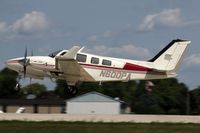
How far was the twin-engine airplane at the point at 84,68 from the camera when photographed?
Answer: 159 feet

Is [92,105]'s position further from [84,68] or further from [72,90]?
[72,90]

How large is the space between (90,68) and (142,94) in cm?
8060

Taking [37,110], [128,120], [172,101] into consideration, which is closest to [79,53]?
[128,120]

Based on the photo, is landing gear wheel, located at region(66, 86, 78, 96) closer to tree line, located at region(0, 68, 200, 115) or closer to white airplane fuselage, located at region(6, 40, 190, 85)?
white airplane fuselage, located at region(6, 40, 190, 85)

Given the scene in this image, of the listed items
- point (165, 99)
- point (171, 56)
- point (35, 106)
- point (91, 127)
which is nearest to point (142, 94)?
point (165, 99)

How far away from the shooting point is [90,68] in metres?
48.8

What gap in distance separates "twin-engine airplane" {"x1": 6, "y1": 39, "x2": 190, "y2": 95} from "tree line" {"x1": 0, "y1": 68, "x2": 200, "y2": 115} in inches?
1705

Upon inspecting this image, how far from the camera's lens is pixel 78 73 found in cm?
4925

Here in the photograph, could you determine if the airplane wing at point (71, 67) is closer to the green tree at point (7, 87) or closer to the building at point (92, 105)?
the building at point (92, 105)

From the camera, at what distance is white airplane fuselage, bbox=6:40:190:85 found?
48.4 m

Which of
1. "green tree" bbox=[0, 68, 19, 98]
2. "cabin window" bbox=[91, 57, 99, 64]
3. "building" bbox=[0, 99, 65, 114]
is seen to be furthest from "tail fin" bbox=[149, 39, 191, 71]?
"green tree" bbox=[0, 68, 19, 98]

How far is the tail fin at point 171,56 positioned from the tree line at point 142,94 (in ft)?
137

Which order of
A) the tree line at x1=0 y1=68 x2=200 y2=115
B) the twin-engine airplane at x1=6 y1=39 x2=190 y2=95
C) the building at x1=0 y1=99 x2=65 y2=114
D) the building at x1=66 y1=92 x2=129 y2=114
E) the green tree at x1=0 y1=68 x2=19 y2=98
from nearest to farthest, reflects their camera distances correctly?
the twin-engine airplane at x1=6 y1=39 x2=190 y2=95
the building at x1=66 y1=92 x2=129 y2=114
the building at x1=0 y1=99 x2=65 y2=114
the tree line at x1=0 y1=68 x2=200 y2=115
the green tree at x1=0 y1=68 x2=19 y2=98

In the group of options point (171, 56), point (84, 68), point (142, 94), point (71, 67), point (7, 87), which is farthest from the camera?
point (7, 87)
